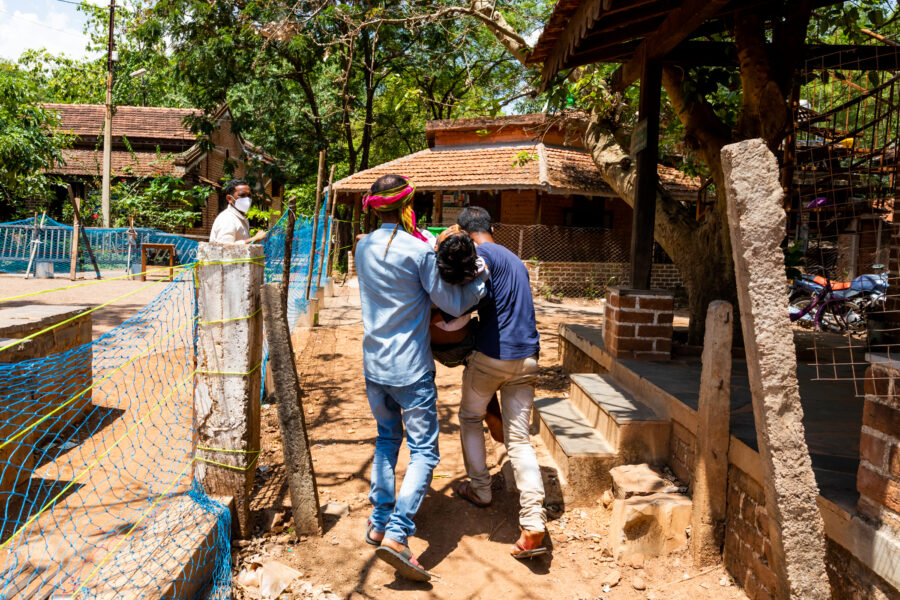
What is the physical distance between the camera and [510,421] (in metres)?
3.50

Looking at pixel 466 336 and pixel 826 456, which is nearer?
pixel 826 456

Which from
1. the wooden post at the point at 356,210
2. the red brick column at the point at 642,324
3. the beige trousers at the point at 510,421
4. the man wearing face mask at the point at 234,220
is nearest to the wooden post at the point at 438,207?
the wooden post at the point at 356,210

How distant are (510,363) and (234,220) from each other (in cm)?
316

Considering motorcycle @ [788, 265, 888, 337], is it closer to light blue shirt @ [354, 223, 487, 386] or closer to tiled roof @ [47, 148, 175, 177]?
light blue shirt @ [354, 223, 487, 386]

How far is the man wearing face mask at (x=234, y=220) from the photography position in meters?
5.28

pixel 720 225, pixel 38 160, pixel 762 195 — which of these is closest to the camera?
pixel 762 195

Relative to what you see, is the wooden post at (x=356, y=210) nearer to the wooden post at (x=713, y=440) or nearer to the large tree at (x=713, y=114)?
the large tree at (x=713, y=114)

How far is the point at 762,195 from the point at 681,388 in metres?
2.18

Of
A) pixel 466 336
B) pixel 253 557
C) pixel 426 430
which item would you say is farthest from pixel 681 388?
pixel 253 557

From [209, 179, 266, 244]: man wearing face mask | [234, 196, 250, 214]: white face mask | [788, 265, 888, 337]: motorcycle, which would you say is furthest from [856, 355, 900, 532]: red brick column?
[788, 265, 888, 337]: motorcycle

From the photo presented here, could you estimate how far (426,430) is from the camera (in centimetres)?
315

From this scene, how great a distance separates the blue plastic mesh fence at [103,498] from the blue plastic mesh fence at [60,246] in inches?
458

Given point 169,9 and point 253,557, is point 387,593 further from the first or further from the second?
point 169,9

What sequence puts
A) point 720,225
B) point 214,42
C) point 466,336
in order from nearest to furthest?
point 466,336
point 720,225
point 214,42
